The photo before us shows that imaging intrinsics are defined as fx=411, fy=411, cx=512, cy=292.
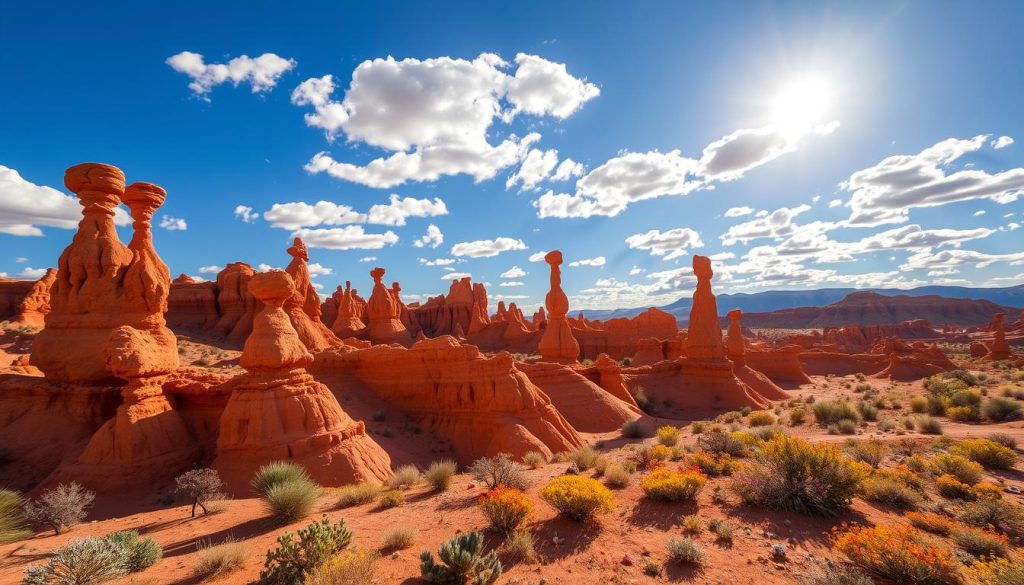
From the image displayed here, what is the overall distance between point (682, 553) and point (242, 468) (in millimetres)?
11718

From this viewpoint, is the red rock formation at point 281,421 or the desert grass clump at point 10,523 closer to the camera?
the desert grass clump at point 10,523

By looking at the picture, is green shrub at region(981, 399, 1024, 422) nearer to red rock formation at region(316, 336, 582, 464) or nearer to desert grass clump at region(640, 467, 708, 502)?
red rock formation at region(316, 336, 582, 464)

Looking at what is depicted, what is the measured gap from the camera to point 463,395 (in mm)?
18234

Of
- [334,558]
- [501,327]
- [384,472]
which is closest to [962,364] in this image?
[501,327]

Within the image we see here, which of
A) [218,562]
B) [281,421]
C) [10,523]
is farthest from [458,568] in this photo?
[281,421]

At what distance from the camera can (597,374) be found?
2634cm

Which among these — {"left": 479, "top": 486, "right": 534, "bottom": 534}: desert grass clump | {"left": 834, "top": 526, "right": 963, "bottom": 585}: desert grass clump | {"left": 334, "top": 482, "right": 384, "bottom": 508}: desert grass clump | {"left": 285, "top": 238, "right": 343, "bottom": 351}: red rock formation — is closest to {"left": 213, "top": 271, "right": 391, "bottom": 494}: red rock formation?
{"left": 334, "top": 482, "right": 384, "bottom": 508}: desert grass clump

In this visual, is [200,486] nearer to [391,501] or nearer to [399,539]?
[391,501]

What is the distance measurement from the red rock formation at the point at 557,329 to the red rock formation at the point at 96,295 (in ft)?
65.7

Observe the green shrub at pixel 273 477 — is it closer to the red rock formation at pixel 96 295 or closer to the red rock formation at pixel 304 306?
the red rock formation at pixel 96 295

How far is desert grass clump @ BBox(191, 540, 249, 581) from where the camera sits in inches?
219

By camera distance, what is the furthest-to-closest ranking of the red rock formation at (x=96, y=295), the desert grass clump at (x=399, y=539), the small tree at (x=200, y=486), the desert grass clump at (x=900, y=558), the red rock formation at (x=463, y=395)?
the red rock formation at (x=463, y=395) → the red rock formation at (x=96, y=295) → the small tree at (x=200, y=486) → the desert grass clump at (x=399, y=539) → the desert grass clump at (x=900, y=558)

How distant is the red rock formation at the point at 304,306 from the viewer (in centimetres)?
2512

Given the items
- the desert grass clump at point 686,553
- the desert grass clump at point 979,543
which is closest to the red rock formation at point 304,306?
the desert grass clump at point 686,553
